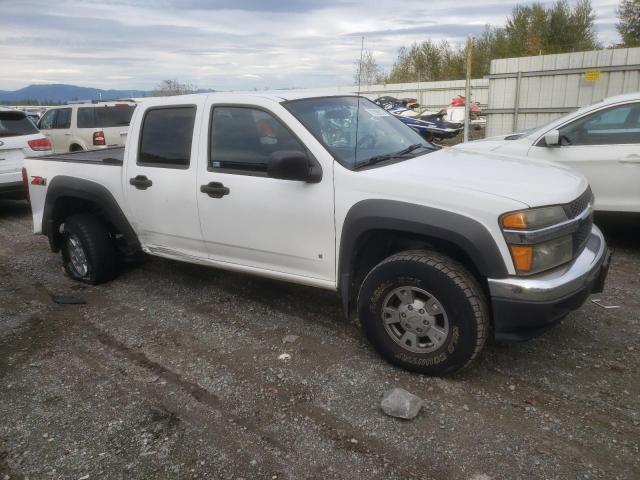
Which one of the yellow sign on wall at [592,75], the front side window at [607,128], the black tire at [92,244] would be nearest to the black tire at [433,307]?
A: the black tire at [92,244]

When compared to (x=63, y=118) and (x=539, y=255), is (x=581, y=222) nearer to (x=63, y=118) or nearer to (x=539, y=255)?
(x=539, y=255)

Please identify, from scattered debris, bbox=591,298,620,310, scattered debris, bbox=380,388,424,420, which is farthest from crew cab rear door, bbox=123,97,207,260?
scattered debris, bbox=591,298,620,310

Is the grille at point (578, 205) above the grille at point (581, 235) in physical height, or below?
above

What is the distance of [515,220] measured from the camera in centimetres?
277

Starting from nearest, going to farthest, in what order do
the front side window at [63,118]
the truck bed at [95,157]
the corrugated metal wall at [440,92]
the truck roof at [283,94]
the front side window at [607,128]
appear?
1. the truck roof at [283,94]
2. the truck bed at [95,157]
3. the front side window at [607,128]
4. the front side window at [63,118]
5. the corrugated metal wall at [440,92]

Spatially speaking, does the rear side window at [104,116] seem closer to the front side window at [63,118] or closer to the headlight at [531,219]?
the front side window at [63,118]

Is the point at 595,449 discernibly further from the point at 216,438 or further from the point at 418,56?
the point at 418,56

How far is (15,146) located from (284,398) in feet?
24.2

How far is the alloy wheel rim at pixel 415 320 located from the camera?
3.10 m

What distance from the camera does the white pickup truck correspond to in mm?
2863

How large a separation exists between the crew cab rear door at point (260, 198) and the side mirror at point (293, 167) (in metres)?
0.05

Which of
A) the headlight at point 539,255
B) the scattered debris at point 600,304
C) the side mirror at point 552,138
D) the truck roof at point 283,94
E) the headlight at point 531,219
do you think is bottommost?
the scattered debris at point 600,304

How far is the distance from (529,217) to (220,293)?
9.79 feet

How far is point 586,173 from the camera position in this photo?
547 cm
